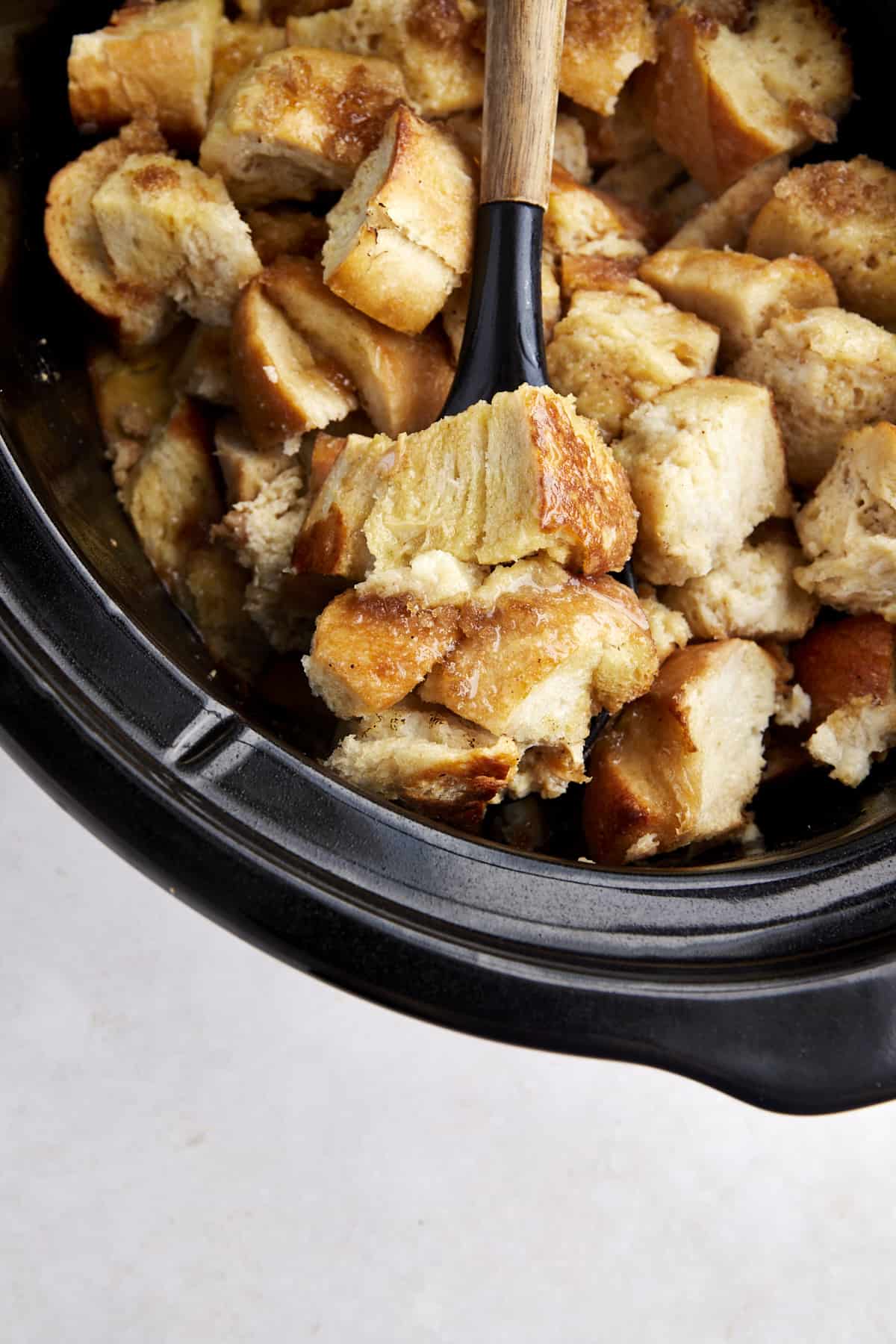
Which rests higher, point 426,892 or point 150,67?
point 150,67

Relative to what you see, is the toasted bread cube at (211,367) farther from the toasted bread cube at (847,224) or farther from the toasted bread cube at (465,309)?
the toasted bread cube at (847,224)

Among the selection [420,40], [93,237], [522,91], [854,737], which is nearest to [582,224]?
[522,91]

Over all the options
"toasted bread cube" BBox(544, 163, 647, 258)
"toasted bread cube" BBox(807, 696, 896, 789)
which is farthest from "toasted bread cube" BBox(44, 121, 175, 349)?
"toasted bread cube" BBox(807, 696, 896, 789)

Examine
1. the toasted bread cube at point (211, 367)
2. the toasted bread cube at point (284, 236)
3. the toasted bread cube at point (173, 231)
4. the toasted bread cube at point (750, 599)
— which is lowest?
the toasted bread cube at point (750, 599)

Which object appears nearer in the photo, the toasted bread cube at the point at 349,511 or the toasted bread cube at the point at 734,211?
the toasted bread cube at the point at 349,511

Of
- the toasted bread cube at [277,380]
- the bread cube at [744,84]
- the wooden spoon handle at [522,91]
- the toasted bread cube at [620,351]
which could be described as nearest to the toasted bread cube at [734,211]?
the bread cube at [744,84]

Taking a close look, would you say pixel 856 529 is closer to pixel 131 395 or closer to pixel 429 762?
pixel 429 762

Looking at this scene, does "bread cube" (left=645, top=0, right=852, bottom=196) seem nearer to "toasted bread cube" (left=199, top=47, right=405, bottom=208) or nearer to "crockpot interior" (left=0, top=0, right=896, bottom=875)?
"crockpot interior" (left=0, top=0, right=896, bottom=875)
